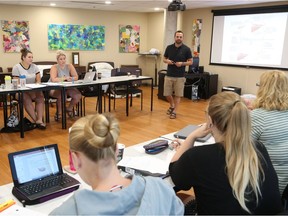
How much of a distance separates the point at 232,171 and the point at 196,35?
741 centimetres

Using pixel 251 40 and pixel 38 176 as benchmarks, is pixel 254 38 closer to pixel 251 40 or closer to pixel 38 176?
pixel 251 40

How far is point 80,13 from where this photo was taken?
8.39m

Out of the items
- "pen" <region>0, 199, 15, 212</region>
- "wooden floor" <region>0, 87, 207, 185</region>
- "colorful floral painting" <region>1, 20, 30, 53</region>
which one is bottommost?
"wooden floor" <region>0, 87, 207, 185</region>

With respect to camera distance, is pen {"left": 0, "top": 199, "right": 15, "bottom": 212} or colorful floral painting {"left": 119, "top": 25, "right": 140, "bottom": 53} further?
colorful floral painting {"left": 119, "top": 25, "right": 140, "bottom": 53}

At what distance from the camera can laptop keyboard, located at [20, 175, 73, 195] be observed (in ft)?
4.59

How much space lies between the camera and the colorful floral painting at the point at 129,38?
30.2ft

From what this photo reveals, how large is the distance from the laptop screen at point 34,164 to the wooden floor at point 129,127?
1.67 m

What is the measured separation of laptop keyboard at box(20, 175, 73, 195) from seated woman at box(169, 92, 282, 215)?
59cm

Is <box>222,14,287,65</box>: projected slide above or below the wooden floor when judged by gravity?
above

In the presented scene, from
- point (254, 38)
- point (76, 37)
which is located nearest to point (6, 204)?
point (254, 38)

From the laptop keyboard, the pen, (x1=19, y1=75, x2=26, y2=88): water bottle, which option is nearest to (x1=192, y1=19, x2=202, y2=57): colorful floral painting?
(x1=19, y1=75, x2=26, y2=88): water bottle

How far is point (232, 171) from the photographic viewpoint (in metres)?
1.22

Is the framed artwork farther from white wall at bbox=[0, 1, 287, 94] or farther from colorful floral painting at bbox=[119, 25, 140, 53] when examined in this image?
colorful floral painting at bbox=[119, 25, 140, 53]

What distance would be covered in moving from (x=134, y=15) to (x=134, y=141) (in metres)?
6.09
